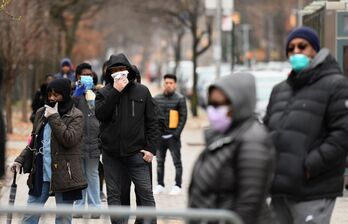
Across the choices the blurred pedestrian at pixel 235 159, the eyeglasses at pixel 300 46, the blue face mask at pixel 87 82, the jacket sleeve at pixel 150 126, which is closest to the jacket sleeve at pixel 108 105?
the jacket sleeve at pixel 150 126

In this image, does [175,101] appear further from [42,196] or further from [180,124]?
[42,196]

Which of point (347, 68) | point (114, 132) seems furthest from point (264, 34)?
point (114, 132)

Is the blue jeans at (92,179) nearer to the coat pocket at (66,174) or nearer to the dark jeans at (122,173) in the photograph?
the dark jeans at (122,173)

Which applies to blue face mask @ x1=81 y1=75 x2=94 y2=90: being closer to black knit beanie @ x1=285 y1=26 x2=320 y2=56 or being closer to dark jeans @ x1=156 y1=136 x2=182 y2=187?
dark jeans @ x1=156 y1=136 x2=182 y2=187

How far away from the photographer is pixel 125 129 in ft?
36.2

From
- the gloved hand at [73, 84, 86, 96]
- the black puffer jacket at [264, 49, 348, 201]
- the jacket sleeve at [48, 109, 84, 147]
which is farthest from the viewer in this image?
the gloved hand at [73, 84, 86, 96]

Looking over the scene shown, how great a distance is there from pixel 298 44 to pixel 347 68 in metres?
9.58

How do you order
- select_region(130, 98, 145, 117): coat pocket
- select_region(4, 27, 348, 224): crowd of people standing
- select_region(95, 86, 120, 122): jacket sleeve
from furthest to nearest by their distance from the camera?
1. select_region(130, 98, 145, 117): coat pocket
2. select_region(95, 86, 120, 122): jacket sleeve
3. select_region(4, 27, 348, 224): crowd of people standing

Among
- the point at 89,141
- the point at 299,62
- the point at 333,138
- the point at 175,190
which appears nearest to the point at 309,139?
the point at 333,138

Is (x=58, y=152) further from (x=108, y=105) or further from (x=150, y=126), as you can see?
(x=150, y=126)

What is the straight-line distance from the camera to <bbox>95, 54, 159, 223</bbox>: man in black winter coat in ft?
36.2

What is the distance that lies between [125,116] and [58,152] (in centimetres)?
82

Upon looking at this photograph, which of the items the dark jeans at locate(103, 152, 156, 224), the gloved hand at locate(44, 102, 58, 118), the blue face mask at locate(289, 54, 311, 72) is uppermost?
the blue face mask at locate(289, 54, 311, 72)

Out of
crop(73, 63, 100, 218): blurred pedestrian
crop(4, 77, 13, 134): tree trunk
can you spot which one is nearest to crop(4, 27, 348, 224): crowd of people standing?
crop(73, 63, 100, 218): blurred pedestrian
